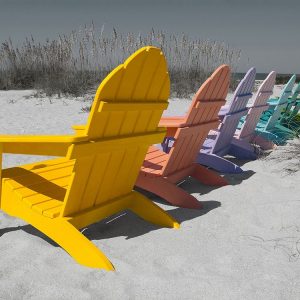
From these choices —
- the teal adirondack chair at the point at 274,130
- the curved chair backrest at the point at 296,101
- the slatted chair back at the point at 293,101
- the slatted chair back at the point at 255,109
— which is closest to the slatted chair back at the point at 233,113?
the slatted chair back at the point at 255,109

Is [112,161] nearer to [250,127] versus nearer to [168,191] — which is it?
[168,191]

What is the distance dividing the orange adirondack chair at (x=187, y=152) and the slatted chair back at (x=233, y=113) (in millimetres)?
454

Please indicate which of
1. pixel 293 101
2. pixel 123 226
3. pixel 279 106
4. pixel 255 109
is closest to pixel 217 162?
pixel 255 109

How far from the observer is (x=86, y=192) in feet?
7.16

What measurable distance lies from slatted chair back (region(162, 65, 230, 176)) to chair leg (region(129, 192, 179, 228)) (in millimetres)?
418

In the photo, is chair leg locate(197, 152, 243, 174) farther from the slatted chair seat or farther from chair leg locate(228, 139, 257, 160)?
the slatted chair seat

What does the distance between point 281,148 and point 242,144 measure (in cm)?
45

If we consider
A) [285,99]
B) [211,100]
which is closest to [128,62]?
[211,100]

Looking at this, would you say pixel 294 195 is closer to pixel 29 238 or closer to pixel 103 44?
pixel 29 238

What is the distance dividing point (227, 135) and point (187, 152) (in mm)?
1022

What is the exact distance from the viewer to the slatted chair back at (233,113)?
384 cm

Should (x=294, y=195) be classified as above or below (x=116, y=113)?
below

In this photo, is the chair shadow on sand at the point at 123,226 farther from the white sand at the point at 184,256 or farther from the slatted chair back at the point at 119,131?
the slatted chair back at the point at 119,131

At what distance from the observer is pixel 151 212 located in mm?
2564
